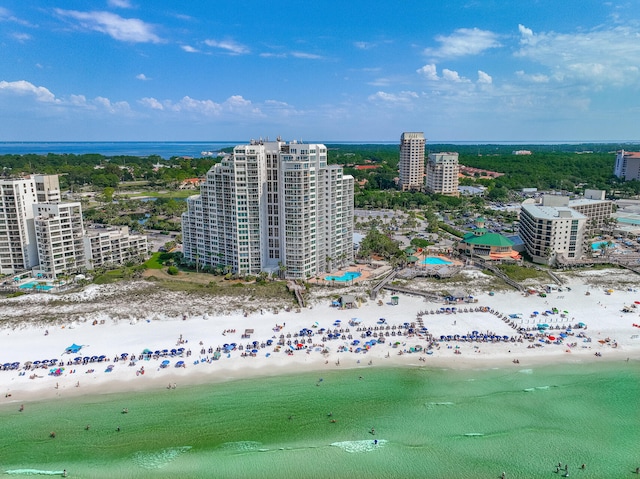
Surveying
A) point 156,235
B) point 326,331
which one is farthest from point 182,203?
point 326,331

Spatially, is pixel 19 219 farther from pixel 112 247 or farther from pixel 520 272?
pixel 520 272

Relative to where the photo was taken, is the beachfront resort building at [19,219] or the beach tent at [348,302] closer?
the beach tent at [348,302]

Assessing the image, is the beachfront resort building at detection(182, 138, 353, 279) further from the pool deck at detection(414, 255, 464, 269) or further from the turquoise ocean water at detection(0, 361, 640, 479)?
the turquoise ocean water at detection(0, 361, 640, 479)

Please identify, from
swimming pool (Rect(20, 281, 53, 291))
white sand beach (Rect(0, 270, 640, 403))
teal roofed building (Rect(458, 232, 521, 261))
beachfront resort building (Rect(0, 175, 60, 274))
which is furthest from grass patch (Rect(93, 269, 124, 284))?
teal roofed building (Rect(458, 232, 521, 261))

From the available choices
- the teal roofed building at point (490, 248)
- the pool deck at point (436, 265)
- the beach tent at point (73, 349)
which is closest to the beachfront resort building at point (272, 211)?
the pool deck at point (436, 265)

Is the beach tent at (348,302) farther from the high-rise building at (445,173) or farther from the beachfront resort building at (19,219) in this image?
the high-rise building at (445,173)

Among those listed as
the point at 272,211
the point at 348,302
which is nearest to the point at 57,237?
the point at 272,211
